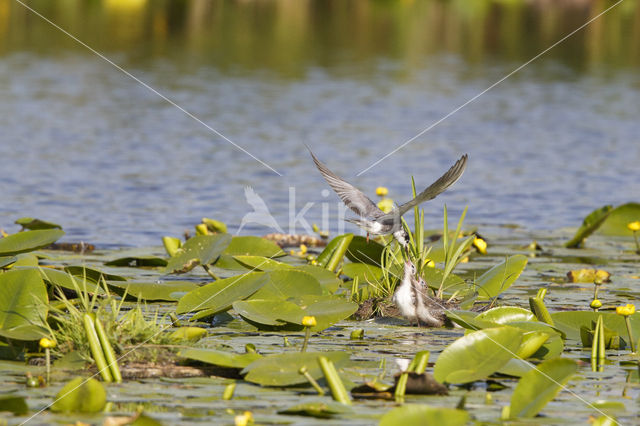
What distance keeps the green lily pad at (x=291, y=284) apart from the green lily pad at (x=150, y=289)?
548mm

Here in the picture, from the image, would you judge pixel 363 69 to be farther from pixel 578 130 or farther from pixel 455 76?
pixel 578 130

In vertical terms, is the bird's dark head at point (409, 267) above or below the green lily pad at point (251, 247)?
above

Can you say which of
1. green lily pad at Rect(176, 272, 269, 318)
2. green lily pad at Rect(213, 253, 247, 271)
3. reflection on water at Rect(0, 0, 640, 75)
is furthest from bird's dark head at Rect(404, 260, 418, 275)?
reflection on water at Rect(0, 0, 640, 75)

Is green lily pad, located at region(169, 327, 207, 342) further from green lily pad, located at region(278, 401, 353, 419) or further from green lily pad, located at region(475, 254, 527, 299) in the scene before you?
green lily pad, located at region(475, 254, 527, 299)

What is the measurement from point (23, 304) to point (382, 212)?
1.88 meters

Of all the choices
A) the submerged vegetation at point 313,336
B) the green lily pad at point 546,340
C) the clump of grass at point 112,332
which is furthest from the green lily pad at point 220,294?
the green lily pad at point 546,340

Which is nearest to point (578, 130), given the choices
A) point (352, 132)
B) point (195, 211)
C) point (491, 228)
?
point (352, 132)

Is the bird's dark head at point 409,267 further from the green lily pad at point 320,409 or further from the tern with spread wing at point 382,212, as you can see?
the green lily pad at point 320,409

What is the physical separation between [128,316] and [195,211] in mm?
5182

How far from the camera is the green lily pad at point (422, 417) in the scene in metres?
3.33

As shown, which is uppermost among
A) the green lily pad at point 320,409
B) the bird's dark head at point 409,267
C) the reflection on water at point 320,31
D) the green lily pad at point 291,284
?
the reflection on water at point 320,31

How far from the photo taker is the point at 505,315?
4.86 meters

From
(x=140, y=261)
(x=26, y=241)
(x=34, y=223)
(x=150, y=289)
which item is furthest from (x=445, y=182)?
(x=34, y=223)

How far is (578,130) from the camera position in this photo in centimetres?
1529
